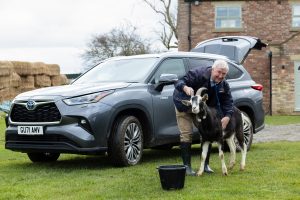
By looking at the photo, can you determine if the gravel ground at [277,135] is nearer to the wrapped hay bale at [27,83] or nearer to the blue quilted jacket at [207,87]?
the blue quilted jacket at [207,87]

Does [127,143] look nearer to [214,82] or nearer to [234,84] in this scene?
[214,82]

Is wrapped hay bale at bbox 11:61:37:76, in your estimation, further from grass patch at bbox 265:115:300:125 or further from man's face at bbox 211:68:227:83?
man's face at bbox 211:68:227:83

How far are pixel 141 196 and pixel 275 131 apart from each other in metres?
10.9

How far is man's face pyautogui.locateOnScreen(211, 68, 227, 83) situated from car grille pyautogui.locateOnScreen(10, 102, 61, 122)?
234cm

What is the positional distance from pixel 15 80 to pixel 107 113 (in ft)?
63.4

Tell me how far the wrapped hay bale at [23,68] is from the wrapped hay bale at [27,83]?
0.67 ft

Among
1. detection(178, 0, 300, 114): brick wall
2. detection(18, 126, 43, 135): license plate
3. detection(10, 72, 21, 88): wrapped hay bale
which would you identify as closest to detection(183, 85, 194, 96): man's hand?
detection(18, 126, 43, 135): license plate

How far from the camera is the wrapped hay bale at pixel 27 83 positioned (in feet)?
93.9

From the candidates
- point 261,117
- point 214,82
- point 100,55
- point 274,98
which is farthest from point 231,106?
point 100,55

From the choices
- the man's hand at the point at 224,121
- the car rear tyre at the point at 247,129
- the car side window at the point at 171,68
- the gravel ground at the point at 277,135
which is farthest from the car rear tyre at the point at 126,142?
the gravel ground at the point at 277,135

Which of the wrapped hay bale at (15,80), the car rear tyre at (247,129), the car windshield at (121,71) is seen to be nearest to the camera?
the car windshield at (121,71)

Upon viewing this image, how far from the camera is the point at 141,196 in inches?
271

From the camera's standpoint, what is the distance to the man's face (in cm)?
805

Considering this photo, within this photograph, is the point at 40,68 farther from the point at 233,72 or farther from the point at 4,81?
the point at 233,72
